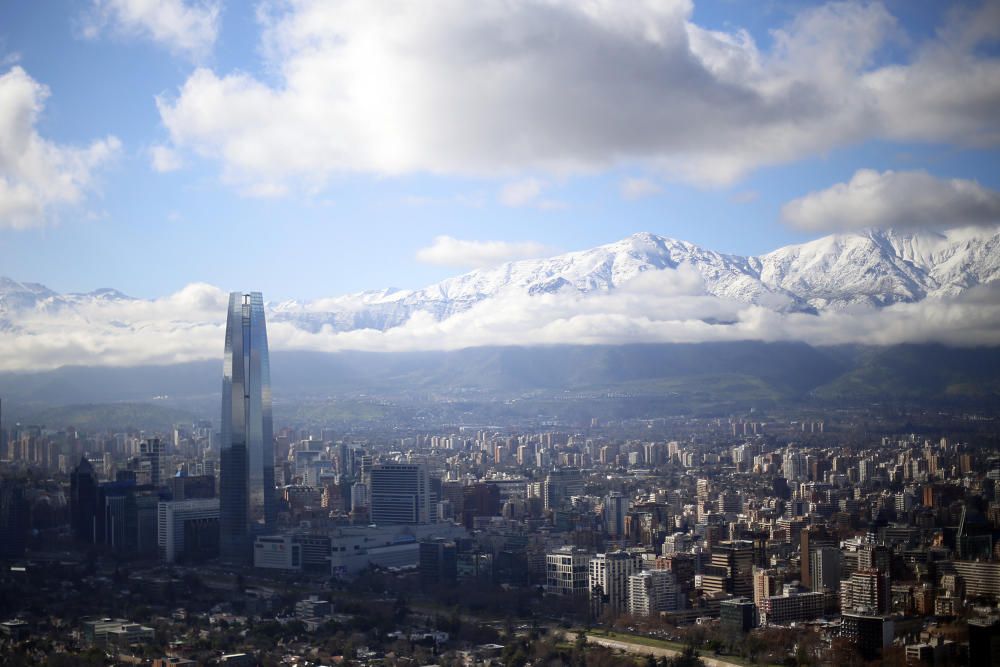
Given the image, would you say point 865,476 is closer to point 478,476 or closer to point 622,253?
point 478,476

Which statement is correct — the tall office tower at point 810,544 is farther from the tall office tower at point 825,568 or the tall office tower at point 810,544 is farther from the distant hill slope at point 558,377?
the distant hill slope at point 558,377

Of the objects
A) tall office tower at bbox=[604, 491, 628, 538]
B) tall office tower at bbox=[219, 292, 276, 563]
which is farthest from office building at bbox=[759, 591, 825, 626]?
tall office tower at bbox=[219, 292, 276, 563]

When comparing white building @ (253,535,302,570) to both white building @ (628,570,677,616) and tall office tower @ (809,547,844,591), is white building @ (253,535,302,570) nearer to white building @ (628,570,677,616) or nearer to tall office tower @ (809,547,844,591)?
white building @ (628,570,677,616)

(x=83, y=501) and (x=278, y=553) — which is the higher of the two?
(x=83, y=501)

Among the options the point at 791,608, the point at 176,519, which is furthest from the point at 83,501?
the point at 791,608

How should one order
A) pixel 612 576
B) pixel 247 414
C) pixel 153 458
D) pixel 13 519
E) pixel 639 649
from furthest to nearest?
pixel 153 458 < pixel 247 414 < pixel 13 519 < pixel 612 576 < pixel 639 649

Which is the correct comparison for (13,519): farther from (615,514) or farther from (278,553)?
(615,514)
